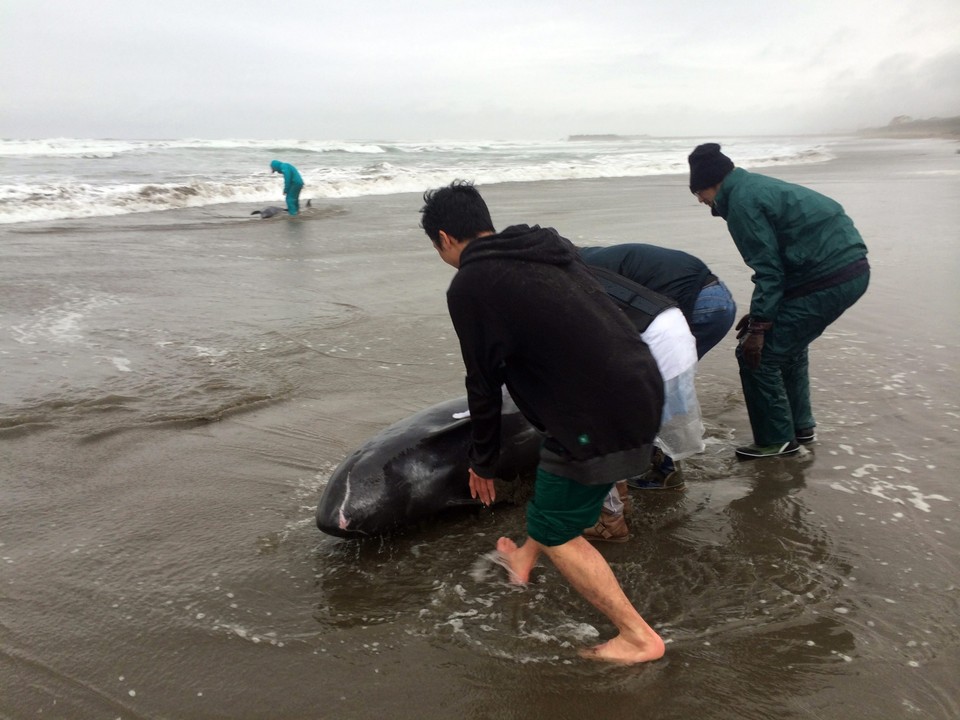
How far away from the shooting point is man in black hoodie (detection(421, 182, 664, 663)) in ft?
8.03

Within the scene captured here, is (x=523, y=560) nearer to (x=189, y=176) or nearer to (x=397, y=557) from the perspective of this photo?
(x=397, y=557)

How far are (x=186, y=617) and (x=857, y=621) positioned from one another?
2809 millimetres

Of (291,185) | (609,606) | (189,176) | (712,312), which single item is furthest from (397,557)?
(189,176)

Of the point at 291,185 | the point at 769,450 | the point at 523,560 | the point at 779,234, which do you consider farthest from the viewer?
the point at 291,185

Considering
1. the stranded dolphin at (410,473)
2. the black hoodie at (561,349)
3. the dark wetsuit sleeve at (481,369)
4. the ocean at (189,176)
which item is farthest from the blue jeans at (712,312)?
the ocean at (189,176)

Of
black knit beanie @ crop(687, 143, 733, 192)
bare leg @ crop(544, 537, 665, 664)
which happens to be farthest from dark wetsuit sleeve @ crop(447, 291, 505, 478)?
black knit beanie @ crop(687, 143, 733, 192)

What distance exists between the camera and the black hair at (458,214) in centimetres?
262

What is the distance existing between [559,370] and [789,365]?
264 cm

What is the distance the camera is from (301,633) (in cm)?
290

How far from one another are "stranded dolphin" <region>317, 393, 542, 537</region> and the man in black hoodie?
3.36 feet

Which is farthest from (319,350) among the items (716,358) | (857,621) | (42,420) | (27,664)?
(857,621)

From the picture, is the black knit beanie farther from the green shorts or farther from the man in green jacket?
the green shorts

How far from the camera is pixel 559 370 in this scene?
2.49m

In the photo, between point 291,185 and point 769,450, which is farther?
point 291,185
